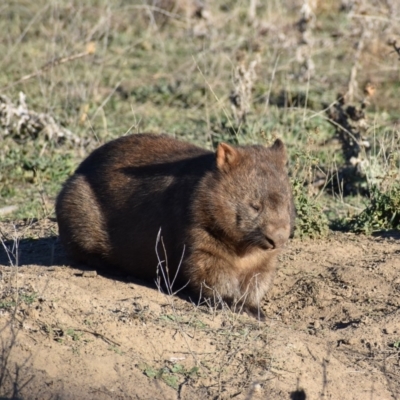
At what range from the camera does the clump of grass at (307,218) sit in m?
7.20

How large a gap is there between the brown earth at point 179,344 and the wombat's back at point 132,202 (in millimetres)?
311

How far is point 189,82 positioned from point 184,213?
6114 millimetres

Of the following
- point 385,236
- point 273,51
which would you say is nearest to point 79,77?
point 273,51

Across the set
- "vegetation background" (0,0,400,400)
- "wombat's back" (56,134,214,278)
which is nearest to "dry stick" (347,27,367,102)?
"vegetation background" (0,0,400,400)

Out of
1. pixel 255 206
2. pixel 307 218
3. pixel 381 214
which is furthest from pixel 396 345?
pixel 381 214

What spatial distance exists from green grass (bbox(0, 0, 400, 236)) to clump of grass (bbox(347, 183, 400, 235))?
0.39 meters

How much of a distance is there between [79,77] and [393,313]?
6.69m

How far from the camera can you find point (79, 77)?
1158 cm

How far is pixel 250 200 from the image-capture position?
5.79m

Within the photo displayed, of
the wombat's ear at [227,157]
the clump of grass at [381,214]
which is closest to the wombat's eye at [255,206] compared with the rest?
the wombat's ear at [227,157]

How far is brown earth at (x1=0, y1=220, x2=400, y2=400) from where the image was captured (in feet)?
15.4

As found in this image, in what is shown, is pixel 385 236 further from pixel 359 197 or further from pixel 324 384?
pixel 324 384

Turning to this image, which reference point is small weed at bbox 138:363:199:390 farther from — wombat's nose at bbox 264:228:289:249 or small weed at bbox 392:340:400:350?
small weed at bbox 392:340:400:350

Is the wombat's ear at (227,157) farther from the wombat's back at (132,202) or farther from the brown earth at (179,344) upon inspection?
the brown earth at (179,344)
